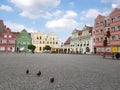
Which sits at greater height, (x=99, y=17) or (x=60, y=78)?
(x=99, y=17)

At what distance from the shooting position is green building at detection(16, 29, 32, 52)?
3612 inches

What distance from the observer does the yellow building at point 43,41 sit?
96556 mm

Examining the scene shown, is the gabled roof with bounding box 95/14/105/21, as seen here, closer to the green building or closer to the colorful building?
the colorful building

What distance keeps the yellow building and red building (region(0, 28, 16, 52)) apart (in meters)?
11.4

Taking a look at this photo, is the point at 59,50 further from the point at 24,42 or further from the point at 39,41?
the point at 24,42

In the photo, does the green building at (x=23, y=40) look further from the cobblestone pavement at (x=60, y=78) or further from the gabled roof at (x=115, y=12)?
the cobblestone pavement at (x=60, y=78)

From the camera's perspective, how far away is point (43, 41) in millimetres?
98188

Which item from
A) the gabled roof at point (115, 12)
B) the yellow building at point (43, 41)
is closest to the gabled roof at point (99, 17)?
the gabled roof at point (115, 12)

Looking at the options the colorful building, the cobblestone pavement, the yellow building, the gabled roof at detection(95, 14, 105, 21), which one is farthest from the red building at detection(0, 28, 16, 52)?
the cobblestone pavement

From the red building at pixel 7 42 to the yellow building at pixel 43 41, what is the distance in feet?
37.3

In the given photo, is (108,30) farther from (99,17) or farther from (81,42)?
(81,42)

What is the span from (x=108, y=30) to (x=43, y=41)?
148 feet

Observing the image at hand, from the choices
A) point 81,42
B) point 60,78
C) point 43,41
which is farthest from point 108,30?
point 60,78

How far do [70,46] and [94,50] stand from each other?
77.5 feet
